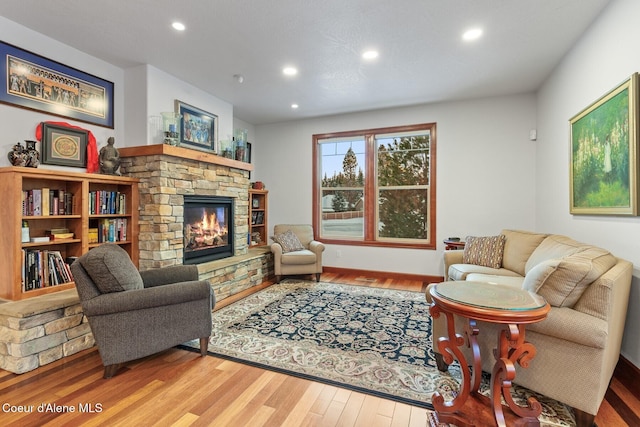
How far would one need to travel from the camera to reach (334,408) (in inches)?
69.5

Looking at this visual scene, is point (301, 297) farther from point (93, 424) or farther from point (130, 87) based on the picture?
point (130, 87)

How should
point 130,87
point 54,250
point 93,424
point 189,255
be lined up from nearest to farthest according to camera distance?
point 93,424
point 54,250
point 130,87
point 189,255

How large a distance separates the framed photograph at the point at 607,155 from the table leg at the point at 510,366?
1.43 meters

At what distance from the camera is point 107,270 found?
6.60 feet

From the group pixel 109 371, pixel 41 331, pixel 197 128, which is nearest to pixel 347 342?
pixel 109 371

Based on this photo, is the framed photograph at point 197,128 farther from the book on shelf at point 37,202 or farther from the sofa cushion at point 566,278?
the sofa cushion at point 566,278

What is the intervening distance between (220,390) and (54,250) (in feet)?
7.43

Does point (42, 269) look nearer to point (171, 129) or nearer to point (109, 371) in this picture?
point (109, 371)

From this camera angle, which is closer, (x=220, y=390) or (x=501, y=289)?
(x=501, y=289)

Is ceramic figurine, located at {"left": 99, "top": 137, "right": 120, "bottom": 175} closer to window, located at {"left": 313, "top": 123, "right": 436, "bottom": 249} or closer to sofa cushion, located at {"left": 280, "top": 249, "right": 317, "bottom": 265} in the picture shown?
sofa cushion, located at {"left": 280, "top": 249, "right": 317, "bottom": 265}

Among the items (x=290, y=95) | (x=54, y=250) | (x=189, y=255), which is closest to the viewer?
(x=54, y=250)

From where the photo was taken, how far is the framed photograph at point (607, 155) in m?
2.08

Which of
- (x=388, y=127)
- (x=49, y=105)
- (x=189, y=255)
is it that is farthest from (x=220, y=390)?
(x=388, y=127)

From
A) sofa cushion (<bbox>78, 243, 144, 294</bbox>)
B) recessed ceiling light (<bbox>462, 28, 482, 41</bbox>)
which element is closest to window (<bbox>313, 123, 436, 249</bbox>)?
recessed ceiling light (<bbox>462, 28, 482, 41</bbox>)
